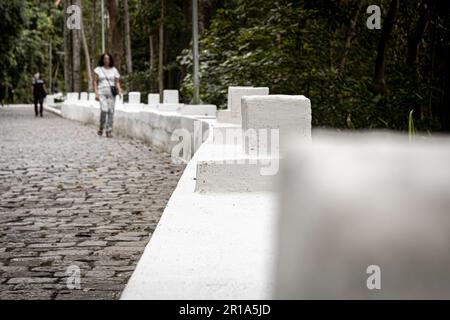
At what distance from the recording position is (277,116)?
625 centimetres

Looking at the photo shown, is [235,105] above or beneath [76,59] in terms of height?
beneath

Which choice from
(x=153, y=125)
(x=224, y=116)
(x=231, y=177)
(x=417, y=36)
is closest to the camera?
(x=231, y=177)

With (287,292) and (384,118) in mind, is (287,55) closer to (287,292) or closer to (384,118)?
(384,118)

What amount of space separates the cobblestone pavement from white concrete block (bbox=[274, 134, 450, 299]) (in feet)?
10.2

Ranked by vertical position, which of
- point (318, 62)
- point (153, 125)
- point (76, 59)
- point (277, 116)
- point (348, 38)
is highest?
point (76, 59)

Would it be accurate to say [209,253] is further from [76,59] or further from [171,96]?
[76,59]

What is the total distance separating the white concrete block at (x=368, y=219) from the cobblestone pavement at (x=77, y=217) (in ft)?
10.2

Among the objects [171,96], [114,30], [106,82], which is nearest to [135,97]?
[171,96]

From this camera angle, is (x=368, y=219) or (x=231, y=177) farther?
(x=231, y=177)

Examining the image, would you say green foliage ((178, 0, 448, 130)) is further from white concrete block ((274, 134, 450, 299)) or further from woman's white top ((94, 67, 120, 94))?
white concrete block ((274, 134, 450, 299))

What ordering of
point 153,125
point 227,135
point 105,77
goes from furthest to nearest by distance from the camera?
point 105,77
point 153,125
point 227,135

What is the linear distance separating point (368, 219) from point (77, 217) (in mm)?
6091

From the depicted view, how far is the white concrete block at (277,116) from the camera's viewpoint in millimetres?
6211
